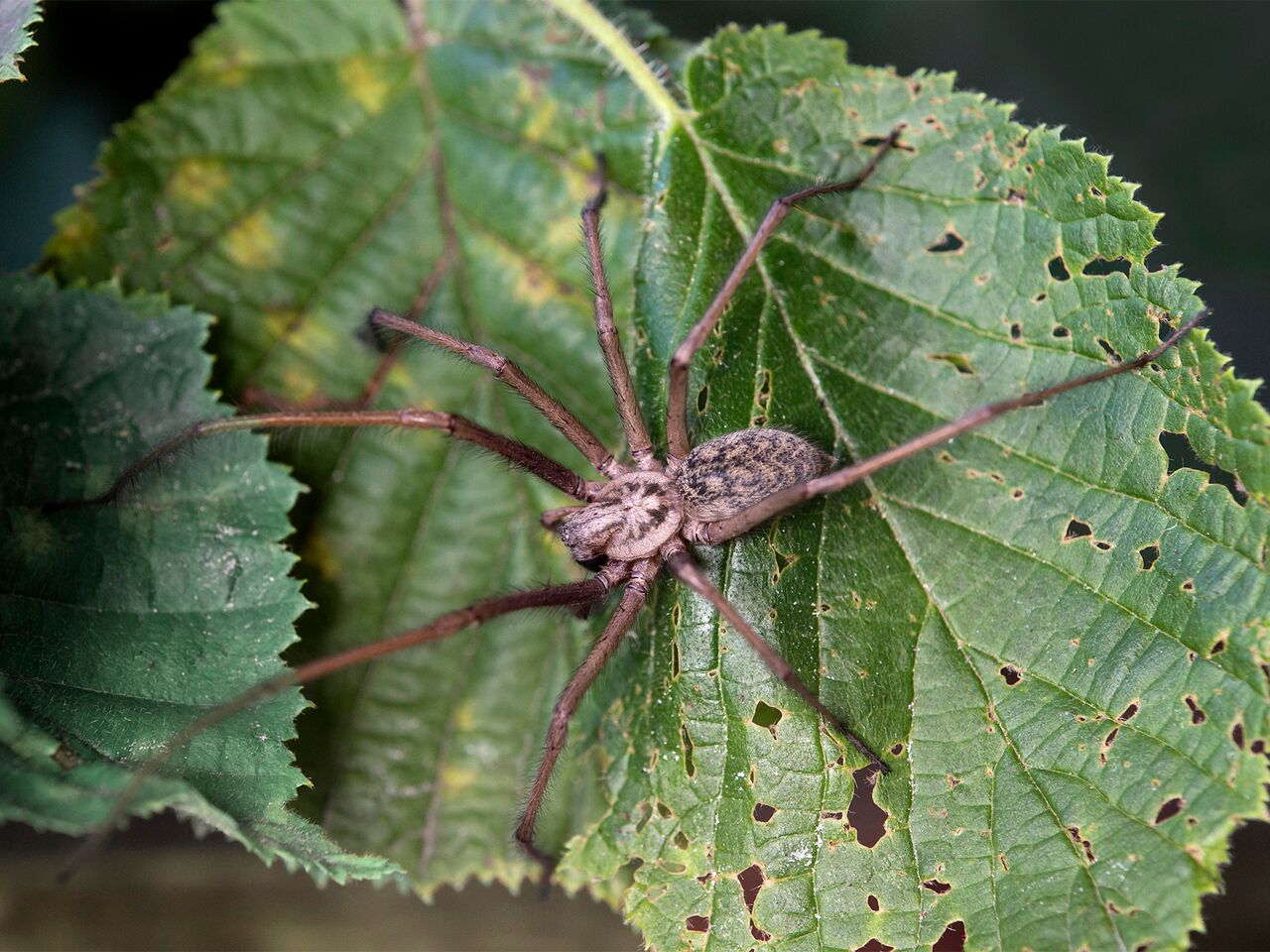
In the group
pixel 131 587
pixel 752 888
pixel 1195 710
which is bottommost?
pixel 752 888

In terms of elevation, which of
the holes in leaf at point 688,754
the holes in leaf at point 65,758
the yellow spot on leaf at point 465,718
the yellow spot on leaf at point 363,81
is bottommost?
the holes in leaf at point 65,758

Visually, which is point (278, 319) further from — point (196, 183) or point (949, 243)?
point (949, 243)

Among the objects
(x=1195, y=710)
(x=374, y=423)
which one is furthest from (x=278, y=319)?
(x=1195, y=710)

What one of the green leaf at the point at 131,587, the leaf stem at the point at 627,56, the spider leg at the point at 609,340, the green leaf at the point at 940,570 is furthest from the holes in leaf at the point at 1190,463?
the green leaf at the point at 131,587

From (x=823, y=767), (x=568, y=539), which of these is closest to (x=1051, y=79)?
(x=568, y=539)

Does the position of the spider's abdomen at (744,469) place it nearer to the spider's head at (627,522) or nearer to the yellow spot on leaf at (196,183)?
the spider's head at (627,522)
